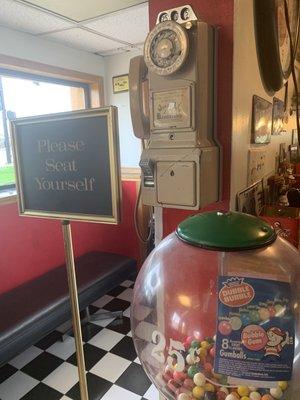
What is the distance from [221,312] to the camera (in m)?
0.66

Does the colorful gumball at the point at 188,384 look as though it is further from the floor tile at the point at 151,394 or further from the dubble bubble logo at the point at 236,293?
the floor tile at the point at 151,394

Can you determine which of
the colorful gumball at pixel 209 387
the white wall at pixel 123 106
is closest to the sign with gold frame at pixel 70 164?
the colorful gumball at pixel 209 387

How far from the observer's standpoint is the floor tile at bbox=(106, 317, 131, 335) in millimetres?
2234

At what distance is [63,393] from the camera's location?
5.46 ft

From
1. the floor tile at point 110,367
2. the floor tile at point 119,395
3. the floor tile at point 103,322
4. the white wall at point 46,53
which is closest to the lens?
the floor tile at point 119,395

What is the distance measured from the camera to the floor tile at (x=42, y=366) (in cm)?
182

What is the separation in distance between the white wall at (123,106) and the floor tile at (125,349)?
196 centimetres

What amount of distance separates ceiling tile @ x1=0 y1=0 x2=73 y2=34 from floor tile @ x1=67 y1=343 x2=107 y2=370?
7.45 ft

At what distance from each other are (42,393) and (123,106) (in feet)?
8.87

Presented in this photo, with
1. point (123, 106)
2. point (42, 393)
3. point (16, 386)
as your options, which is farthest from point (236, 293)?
point (123, 106)

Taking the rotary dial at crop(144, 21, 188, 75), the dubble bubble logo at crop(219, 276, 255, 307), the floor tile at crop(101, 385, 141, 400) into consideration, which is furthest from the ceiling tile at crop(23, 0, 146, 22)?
the floor tile at crop(101, 385, 141, 400)

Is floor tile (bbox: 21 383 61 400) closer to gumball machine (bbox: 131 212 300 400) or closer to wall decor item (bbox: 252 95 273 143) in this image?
gumball machine (bbox: 131 212 300 400)

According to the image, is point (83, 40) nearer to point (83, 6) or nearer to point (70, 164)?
point (83, 6)

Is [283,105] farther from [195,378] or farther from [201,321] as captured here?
[195,378]
